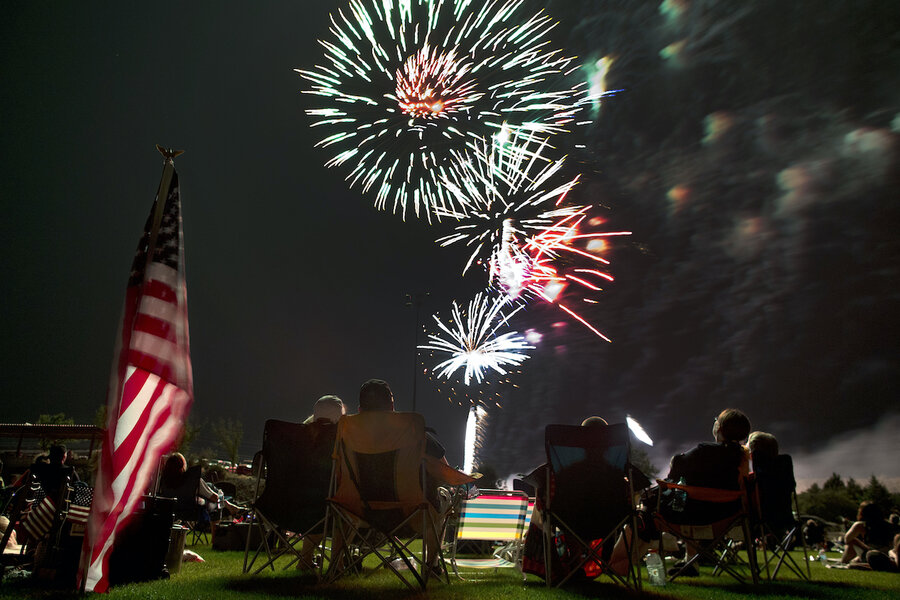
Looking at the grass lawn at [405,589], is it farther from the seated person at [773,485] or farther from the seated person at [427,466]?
the seated person at [773,485]

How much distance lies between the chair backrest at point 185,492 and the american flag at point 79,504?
363 cm

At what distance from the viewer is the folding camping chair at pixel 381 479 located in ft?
10.8

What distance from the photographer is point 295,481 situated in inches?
147

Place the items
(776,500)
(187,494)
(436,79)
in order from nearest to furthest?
1. (776,500)
2. (187,494)
3. (436,79)

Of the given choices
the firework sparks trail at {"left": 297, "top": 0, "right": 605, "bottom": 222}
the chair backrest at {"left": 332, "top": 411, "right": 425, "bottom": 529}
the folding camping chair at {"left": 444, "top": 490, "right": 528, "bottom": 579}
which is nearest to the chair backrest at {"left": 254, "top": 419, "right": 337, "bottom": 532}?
the chair backrest at {"left": 332, "top": 411, "right": 425, "bottom": 529}

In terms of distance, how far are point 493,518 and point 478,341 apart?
841cm

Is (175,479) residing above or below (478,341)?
below

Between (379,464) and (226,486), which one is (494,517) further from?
(226,486)

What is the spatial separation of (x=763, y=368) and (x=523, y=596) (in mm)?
15773

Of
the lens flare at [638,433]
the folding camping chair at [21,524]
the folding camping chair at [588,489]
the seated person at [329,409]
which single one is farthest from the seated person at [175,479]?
the lens flare at [638,433]

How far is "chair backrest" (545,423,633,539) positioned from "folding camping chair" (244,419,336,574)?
1.55 meters

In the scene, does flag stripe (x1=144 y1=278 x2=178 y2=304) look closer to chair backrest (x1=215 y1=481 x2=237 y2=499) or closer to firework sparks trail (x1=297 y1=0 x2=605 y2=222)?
chair backrest (x1=215 y1=481 x2=237 y2=499)

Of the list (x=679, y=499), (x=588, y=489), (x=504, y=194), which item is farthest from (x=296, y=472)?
(x=504, y=194)

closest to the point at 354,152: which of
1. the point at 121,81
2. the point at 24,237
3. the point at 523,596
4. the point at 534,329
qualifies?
the point at 523,596
